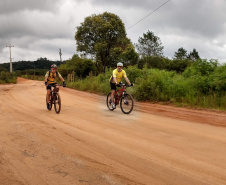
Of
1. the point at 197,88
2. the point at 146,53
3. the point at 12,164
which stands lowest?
the point at 12,164

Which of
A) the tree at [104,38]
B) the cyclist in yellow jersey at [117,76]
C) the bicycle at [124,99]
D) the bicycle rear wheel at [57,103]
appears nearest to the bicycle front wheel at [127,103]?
the bicycle at [124,99]

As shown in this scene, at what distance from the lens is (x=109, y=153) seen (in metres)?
4.57

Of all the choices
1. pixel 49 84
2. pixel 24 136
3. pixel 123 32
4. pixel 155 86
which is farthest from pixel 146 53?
pixel 24 136

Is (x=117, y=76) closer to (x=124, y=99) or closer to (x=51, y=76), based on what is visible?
(x=124, y=99)

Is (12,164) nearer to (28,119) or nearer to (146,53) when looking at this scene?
(28,119)

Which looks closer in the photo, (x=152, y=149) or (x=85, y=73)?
(x=152, y=149)

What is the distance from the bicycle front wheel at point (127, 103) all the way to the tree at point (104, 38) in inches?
1051

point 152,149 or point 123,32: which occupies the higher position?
point 123,32

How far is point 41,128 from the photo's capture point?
651 centimetres

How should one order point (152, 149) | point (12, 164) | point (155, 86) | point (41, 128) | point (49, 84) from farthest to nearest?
point (155, 86) < point (49, 84) < point (41, 128) < point (152, 149) < point (12, 164)

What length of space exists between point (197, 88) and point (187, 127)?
601 centimetres

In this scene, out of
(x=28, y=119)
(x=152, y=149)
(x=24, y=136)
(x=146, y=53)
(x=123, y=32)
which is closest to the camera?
(x=152, y=149)

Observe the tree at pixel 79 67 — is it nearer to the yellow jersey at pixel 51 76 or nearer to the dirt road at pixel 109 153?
the yellow jersey at pixel 51 76

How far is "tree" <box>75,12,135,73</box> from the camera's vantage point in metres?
36.6
